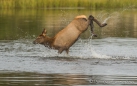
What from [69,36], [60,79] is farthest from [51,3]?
[60,79]

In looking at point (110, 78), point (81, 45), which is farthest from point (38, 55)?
point (110, 78)

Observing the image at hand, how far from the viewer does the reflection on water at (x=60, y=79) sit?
47.2 feet

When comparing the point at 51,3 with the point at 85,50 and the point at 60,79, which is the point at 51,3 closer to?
the point at 85,50

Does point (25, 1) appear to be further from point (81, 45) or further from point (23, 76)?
point (23, 76)

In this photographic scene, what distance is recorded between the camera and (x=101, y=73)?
633 inches

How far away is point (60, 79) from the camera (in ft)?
49.4

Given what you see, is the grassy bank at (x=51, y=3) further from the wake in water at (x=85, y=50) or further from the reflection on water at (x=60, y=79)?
the reflection on water at (x=60, y=79)

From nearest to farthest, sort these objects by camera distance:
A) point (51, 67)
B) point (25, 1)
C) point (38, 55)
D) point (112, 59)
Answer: point (51, 67) → point (112, 59) → point (38, 55) → point (25, 1)

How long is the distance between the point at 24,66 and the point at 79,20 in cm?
357

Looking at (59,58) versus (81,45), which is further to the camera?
(81,45)

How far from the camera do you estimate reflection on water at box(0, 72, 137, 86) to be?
1439 centimetres

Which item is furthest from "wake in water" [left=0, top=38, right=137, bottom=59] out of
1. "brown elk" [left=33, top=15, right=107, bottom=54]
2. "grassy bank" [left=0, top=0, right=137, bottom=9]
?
"grassy bank" [left=0, top=0, right=137, bottom=9]

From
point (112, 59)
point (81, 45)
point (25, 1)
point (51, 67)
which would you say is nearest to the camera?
point (51, 67)

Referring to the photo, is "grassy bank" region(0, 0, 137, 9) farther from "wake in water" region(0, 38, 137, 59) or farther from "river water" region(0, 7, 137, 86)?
"wake in water" region(0, 38, 137, 59)
